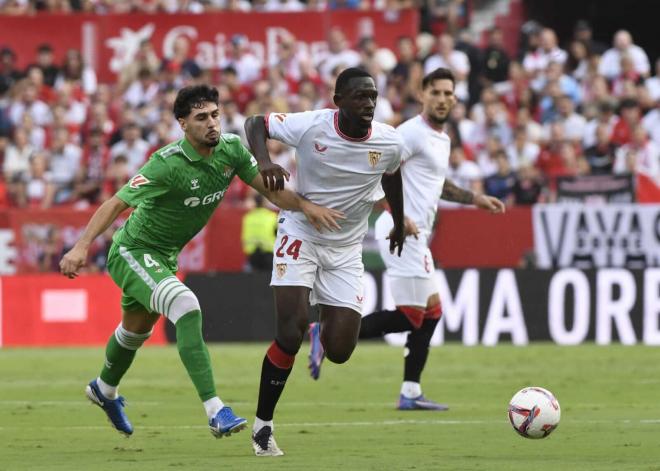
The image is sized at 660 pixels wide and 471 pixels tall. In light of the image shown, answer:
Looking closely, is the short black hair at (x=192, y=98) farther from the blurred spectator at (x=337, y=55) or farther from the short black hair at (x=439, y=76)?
the blurred spectator at (x=337, y=55)

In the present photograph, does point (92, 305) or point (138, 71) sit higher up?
point (138, 71)

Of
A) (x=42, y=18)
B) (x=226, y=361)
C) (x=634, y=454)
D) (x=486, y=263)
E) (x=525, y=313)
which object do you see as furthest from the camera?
(x=42, y=18)

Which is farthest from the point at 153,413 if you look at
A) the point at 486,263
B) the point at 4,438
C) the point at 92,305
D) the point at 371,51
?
the point at 371,51

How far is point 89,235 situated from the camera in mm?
9094

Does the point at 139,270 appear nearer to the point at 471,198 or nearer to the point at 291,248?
the point at 291,248

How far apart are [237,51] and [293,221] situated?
15979 mm

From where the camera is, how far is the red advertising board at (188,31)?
1009 inches

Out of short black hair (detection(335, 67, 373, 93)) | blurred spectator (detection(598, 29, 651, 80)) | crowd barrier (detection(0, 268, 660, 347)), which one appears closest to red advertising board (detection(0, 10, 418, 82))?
blurred spectator (detection(598, 29, 651, 80))

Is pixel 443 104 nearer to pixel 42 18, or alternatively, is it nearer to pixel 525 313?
pixel 525 313

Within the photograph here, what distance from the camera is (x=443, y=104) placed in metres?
12.3

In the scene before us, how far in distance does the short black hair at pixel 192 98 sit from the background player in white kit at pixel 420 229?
3.04 metres

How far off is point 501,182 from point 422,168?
908 centimetres

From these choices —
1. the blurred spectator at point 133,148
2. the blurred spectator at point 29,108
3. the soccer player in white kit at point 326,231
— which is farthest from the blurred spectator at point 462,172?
the soccer player in white kit at point 326,231

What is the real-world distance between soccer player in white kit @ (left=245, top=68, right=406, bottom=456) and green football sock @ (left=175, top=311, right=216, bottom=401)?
15.4 inches
